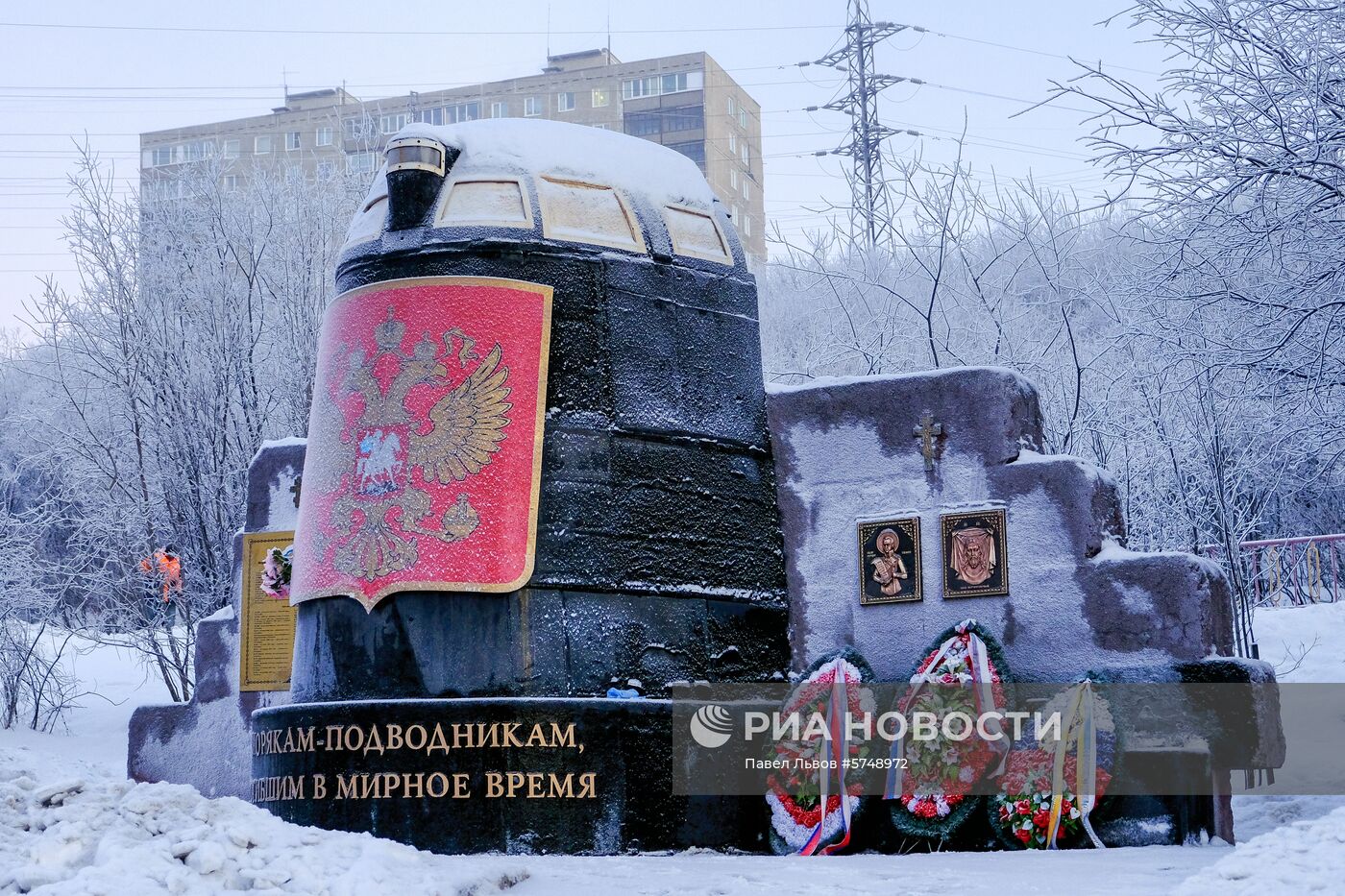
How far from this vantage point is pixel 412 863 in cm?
761

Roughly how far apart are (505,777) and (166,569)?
12177 mm

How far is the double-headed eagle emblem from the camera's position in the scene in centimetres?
1023

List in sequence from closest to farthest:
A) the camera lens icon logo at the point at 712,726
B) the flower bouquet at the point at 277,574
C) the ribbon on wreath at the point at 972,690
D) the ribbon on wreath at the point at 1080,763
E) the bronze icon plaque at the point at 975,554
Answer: the ribbon on wreath at the point at 1080,763 → the ribbon on wreath at the point at 972,690 → the camera lens icon logo at the point at 712,726 → the bronze icon plaque at the point at 975,554 → the flower bouquet at the point at 277,574

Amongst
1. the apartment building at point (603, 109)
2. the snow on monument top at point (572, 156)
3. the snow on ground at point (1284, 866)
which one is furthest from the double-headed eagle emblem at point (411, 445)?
the apartment building at point (603, 109)

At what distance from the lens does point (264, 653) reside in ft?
44.4

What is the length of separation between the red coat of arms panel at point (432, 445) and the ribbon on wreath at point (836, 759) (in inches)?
88.9

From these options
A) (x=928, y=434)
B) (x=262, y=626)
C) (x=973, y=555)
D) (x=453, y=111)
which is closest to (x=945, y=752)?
(x=973, y=555)

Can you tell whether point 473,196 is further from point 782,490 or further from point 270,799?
point 270,799

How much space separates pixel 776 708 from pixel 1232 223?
5147 mm

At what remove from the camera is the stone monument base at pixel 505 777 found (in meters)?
9.59

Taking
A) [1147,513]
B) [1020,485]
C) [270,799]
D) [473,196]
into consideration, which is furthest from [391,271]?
[1147,513]

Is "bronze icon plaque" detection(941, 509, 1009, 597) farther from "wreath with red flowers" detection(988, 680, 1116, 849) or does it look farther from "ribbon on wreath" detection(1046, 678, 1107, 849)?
"wreath with red flowers" detection(988, 680, 1116, 849)

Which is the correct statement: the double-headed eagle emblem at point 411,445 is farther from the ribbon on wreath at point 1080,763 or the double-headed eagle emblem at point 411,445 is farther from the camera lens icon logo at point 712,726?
the ribbon on wreath at point 1080,763

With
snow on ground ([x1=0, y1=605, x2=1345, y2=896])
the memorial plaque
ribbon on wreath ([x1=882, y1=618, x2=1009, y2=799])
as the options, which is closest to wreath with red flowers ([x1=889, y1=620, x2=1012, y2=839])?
ribbon on wreath ([x1=882, y1=618, x2=1009, y2=799])
